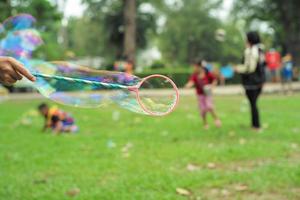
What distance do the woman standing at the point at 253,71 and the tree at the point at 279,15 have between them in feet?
74.3

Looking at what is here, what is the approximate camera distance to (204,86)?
883cm

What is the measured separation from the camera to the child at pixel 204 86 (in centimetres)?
877

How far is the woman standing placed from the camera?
8.20 metres

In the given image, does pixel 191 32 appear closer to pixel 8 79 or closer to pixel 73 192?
pixel 73 192

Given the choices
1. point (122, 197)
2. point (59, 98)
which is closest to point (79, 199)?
point (122, 197)

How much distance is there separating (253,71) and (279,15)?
24.3 m

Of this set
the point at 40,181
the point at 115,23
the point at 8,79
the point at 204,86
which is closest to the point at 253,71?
the point at 204,86

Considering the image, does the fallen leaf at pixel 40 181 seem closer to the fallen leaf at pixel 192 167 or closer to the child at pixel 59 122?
the fallen leaf at pixel 192 167

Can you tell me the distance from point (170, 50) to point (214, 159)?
48611 mm

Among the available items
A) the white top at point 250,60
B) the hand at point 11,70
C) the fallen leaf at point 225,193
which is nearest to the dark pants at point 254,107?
the white top at point 250,60

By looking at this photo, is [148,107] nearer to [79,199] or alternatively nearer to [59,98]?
[59,98]

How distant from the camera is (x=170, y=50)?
177 feet

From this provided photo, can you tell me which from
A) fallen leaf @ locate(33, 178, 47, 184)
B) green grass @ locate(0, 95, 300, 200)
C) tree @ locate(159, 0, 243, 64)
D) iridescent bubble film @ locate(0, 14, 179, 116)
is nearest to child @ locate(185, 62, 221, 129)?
green grass @ locate(0, 95, 300, 200)

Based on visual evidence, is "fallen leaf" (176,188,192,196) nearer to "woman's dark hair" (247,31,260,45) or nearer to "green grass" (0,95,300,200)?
"green grass" (0,95,300,200)
